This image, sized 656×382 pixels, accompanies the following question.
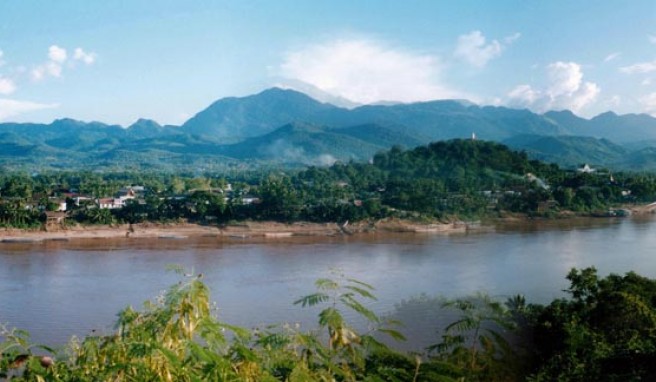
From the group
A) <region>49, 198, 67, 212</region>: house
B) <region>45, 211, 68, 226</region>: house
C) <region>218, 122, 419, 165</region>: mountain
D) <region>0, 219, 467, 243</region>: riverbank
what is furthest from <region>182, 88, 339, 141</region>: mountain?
<region>45, 211, 68, 226</region>: house

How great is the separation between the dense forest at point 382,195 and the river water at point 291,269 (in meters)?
2.07

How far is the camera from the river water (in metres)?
8.30

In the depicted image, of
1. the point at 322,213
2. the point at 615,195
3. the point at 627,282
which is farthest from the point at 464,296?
the point at 615,195

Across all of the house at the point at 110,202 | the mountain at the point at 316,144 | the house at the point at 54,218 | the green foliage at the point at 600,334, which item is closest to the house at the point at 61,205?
the house at the point at 54,218

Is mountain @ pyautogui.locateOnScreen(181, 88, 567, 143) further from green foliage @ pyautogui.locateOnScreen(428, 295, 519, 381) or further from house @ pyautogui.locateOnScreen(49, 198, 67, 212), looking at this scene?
green foliage @ pyautogui.locateOnScreen(428, 295, 519, 381)

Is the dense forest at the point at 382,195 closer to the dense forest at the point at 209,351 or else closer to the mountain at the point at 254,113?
the dense forest at the point at 209,351

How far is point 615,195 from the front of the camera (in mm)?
22953

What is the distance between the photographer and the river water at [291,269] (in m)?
8.30

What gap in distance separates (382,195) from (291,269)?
454 inches

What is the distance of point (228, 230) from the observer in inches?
683

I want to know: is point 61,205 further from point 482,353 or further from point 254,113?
point 254,113

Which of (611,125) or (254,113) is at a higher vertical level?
(254,113)

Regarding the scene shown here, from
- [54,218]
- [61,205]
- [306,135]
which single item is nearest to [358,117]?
[306,135]

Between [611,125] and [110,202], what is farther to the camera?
[611,125]
